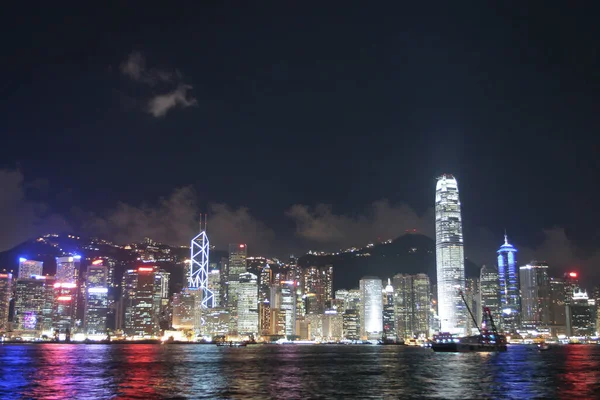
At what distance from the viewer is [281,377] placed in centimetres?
9725

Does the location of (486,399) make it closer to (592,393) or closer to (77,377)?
(592,393)

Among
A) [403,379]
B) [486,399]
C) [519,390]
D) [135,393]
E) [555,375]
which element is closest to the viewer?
[486,399]

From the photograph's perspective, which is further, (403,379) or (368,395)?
(403,379)

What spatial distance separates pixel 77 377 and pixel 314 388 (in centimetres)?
3846

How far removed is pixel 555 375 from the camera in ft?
336

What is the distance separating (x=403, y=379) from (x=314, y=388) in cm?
2036

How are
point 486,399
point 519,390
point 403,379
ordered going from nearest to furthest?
point 486,399 → point 519,390 → point 403,379

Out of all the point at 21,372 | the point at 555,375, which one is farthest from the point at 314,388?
the point at 21,372

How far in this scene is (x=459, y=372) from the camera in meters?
108

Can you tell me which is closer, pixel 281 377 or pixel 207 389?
pixel 207 389

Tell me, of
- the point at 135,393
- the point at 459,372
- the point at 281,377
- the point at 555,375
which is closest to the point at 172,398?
the point at 135,393

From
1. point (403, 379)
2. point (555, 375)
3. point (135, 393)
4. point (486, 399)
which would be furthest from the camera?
point (555, 375)

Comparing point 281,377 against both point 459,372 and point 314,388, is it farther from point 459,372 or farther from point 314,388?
point 459,372

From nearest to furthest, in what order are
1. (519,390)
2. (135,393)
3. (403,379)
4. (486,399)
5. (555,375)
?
(486,399), (135,393), (519,390), (403,379), (555,375)
